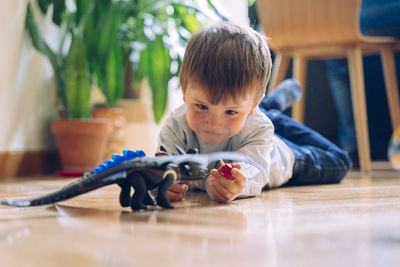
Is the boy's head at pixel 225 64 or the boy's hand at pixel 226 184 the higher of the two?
the boy's head at pixel 225 64

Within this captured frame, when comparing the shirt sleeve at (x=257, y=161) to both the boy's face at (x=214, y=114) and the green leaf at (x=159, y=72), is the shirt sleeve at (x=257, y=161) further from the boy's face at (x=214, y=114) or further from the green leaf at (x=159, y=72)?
the green leaf at (x=159, y=72)

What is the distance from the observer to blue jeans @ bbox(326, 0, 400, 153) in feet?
6.00

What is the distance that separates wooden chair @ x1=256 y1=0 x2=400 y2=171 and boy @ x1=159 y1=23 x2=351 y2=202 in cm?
82

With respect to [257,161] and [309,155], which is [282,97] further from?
[257,161]

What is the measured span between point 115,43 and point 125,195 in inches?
47.3

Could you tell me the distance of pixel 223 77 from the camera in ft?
2.88

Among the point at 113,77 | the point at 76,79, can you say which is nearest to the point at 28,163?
the point at 76,79

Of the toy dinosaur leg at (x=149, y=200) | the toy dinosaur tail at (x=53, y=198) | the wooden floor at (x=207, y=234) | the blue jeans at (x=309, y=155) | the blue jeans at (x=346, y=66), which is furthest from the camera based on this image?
the blue jeans at (x=346, y=66)

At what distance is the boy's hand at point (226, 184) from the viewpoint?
0.83 metres

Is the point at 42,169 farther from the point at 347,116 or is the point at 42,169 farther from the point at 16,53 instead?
the point at 347,116

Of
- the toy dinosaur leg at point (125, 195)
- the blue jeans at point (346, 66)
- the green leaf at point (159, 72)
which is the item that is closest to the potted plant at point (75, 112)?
the green leaf at point (159, 72)

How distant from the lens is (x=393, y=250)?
0.48 metres

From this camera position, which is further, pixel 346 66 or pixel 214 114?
pixel 346 66

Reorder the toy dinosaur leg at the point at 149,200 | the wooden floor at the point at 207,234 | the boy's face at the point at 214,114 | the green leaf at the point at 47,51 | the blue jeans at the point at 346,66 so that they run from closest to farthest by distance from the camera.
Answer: the wooden floor at the point at 207,234 → the toy dinosaur leg at the point at 149,200 → the boy's face at the point at 214,114 → the green leaf at the point at 47,51 → the blue jeans at the point at 346,66
